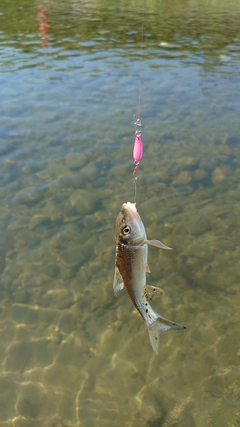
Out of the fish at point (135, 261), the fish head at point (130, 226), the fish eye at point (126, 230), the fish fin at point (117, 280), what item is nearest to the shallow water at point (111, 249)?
the fish at point (135, 261)

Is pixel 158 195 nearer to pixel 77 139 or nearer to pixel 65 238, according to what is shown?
pixel 65 238

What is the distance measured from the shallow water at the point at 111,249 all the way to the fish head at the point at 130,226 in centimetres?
344

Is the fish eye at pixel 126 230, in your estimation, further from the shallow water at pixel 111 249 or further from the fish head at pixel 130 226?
the shallow water at pixel 111 249

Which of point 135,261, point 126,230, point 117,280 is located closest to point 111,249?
point 117,280

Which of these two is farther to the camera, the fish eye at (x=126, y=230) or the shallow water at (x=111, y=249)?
the shallow water at (x=111, y=249)

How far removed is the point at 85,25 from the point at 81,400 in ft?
104

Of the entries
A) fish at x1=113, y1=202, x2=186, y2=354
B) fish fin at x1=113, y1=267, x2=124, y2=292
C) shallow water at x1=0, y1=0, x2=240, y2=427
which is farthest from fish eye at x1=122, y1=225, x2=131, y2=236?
shallow water at x1=0, y1=0, x2=240, y2=427

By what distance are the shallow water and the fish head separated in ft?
11.3

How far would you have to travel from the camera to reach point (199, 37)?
2769cm

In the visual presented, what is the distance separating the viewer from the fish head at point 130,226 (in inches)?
154

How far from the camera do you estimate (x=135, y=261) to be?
13.8 ft

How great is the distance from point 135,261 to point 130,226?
19.0 inches

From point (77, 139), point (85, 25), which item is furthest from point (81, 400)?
point (85, 25)

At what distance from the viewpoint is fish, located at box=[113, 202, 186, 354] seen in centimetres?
394
